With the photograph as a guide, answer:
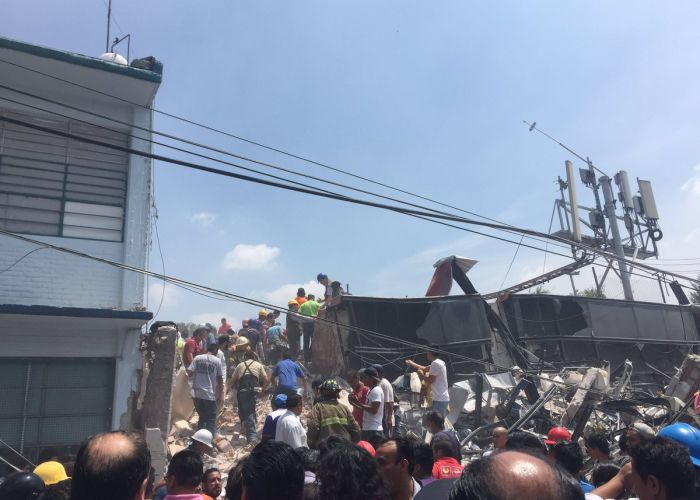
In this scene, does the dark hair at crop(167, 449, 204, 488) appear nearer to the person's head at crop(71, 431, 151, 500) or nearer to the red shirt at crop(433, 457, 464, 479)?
the person's head at crop(71, 431, 151, 500)


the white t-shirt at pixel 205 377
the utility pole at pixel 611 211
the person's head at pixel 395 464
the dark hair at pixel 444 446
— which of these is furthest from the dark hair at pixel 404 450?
the utility pole at pixel 611 211

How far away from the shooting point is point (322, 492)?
97.0 inches

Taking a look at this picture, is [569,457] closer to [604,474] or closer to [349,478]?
[604,474]

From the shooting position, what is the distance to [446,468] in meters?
3.89

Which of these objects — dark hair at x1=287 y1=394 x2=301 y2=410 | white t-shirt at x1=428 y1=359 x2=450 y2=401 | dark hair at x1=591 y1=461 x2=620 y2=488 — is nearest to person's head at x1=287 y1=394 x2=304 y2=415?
dark hair at x1=287 y1=394 x2=301 y2=410

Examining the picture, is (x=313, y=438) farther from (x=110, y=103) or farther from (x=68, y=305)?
(x=110, y=103)

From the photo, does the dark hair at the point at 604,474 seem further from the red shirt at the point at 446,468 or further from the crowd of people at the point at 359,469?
the red shirt at the point at 446,468

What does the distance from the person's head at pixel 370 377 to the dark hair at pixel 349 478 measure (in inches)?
182

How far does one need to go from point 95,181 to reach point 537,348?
11.9 m

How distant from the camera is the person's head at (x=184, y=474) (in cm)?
306

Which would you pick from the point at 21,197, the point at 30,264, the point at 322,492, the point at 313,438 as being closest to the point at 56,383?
the point at 30,264

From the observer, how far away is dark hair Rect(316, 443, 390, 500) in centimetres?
243

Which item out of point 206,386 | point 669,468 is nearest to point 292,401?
point 206,386

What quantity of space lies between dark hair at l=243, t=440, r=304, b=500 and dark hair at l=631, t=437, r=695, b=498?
1.82 meters
